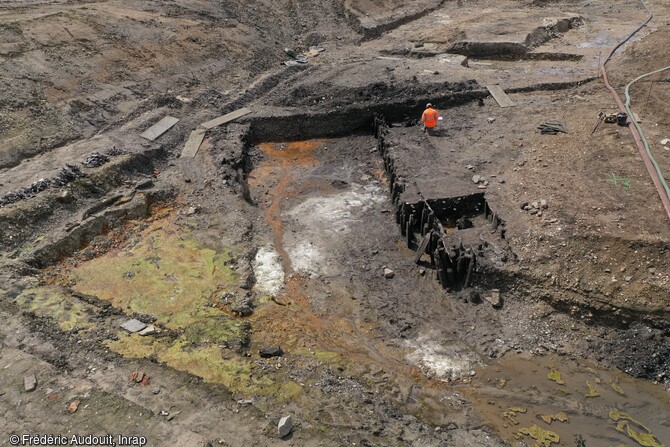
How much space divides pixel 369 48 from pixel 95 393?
1952 cm

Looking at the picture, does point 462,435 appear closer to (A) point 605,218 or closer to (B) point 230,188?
(A) point 605,218

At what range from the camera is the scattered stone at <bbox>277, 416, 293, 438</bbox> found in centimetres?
571

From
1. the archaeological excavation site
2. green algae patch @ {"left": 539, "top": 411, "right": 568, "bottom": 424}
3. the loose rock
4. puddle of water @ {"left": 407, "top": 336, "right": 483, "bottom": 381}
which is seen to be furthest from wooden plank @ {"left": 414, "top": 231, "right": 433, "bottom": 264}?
the loose rock

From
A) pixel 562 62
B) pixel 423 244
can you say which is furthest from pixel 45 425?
pixel 562 62

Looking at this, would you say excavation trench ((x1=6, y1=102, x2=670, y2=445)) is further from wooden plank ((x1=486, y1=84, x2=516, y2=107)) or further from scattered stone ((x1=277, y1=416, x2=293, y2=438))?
wooden plank ((x1=486, y1=84, x2=516, y2=107))

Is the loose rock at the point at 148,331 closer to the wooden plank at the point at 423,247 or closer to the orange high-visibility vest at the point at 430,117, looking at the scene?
the wooden plank at the point at 423,247

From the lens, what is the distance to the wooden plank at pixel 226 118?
15.1m

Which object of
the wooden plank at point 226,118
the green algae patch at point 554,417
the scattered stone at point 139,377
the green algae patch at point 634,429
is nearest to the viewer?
the scattered stone at point 139,377

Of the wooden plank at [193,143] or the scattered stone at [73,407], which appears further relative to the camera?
the wooden plank at [193,143]

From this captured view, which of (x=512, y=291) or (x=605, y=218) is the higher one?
(x=605, y=218)

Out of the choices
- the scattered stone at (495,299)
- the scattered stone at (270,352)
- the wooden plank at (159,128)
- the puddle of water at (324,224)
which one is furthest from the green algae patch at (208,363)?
the wooden plank at (159,128)

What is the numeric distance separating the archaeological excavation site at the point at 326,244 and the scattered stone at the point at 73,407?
70 mm

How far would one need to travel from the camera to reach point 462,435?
6656mm

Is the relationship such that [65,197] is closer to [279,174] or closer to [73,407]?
[279,174]
